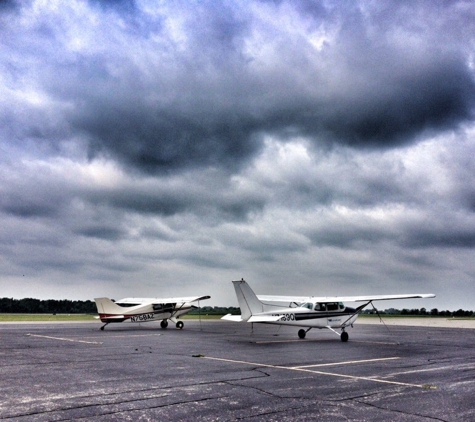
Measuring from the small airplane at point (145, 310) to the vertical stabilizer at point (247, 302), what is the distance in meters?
12.4

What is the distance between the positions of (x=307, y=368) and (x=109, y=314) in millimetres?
25108

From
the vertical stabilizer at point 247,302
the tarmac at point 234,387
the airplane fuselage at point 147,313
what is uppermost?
the vertical stabilizer at point 247,302

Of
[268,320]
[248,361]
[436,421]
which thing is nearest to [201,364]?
[248,361]

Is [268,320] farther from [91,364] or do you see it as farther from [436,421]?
[436,421]

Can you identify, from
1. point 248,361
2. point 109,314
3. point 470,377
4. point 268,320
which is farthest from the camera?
point 109,314

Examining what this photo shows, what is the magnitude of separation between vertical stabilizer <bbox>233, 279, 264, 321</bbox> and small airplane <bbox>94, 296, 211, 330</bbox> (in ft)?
40.6

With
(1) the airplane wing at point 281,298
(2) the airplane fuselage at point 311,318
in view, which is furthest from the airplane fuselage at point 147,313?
(2) the airplane fuselage at point 311,318

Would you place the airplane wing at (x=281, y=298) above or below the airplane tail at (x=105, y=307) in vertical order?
above

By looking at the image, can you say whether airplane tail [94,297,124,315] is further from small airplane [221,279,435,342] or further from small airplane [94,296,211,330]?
small airplane [221,279,435,342]

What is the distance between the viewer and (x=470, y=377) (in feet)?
42.5

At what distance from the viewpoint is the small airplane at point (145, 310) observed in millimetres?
35844

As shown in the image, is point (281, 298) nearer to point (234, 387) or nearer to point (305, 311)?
point (305, 311)

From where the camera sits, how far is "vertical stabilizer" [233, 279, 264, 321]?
26.9m

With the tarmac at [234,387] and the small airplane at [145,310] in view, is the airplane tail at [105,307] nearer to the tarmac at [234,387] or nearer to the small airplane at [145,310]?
the small airplane at [145,310]
